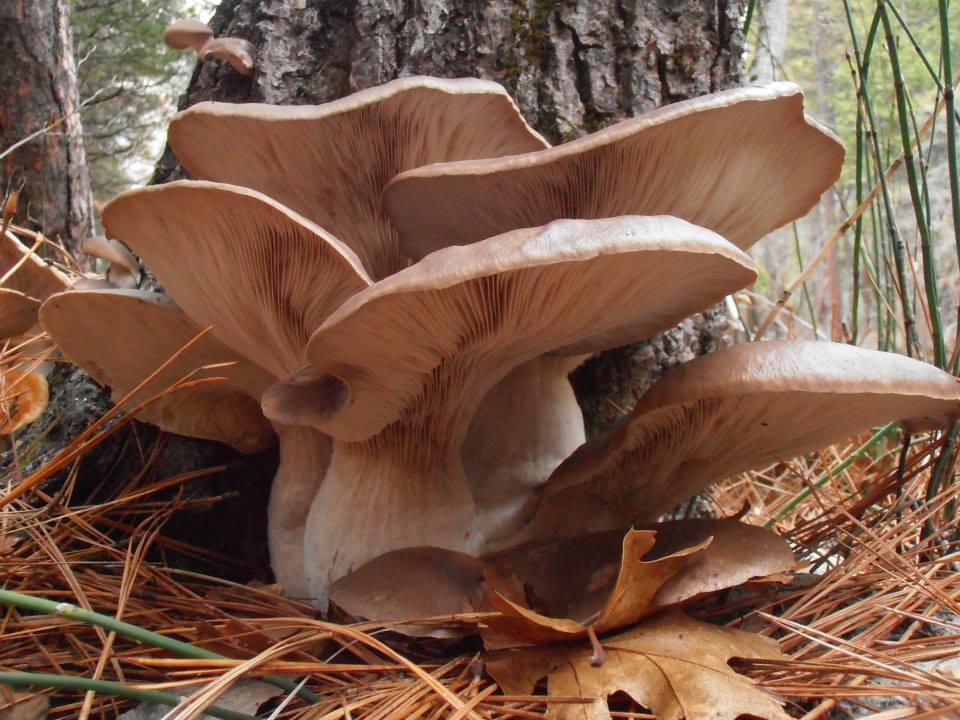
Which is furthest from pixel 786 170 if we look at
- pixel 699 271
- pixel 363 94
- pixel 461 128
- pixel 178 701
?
pixel 178 701

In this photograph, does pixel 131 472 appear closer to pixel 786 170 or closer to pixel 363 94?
pixel 363 94

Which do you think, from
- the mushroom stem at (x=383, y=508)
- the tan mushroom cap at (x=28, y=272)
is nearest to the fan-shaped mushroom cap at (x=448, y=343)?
the mushroom stem at (x=383, y=508)

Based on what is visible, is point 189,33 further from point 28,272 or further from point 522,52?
point 28,272

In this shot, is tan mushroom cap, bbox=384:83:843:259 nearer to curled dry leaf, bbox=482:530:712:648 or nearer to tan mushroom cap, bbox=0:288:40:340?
curled dry leaf, bbox=482:530:712:648

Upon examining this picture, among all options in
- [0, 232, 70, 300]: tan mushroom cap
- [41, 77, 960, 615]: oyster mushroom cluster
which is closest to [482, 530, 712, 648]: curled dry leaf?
[41, 77, 960, 615]: oyster mushroom cluster

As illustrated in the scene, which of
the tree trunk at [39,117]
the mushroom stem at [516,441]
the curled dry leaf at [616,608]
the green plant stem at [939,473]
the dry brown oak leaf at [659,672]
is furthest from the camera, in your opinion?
the tree trunk at [39,117]

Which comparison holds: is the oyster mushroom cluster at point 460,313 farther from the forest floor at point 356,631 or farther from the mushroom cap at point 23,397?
the mushroom cap at point 23,397
